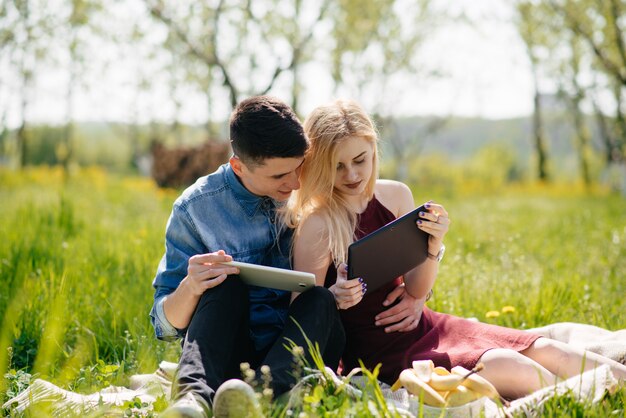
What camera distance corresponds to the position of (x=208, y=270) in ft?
7.84

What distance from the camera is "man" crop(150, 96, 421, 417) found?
7.64ft

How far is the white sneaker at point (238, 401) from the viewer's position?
1931 mm

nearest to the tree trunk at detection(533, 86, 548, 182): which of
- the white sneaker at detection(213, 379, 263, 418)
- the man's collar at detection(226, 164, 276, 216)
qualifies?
the man's collar at detection(226, 164, 276, 216)

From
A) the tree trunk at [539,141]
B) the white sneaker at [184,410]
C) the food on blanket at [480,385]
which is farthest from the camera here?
the tree trunk at [539,141]

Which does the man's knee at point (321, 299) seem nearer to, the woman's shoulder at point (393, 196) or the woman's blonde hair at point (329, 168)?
the woman's blonde hair at point (329, 168)

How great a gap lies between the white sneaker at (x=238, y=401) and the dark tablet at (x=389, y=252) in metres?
0.72

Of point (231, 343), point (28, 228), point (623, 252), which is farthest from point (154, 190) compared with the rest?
point (231, 343)

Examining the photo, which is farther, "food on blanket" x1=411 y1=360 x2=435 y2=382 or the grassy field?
the grassy field

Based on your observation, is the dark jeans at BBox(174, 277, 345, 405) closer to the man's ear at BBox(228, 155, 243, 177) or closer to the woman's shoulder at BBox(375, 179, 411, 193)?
the man's ear at BBox(228, 155, 243, 177)

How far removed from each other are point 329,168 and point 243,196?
15.7 inches

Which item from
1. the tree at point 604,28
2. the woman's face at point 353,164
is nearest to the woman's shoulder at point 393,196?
the woman's face at point 353,164

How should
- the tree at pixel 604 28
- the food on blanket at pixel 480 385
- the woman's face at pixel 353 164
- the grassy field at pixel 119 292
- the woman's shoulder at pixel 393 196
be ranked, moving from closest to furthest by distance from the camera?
the food on blanket at pixel 480 385
the woman's face at pixel 353 164
the grassy field at pixel 119 292
the woman's shoulder at pixel 393 196
the tree at pixel 604 28

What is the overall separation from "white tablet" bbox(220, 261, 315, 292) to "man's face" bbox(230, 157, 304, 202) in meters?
0.43

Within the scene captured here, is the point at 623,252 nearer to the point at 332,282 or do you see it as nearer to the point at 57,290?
the point at 332,282
